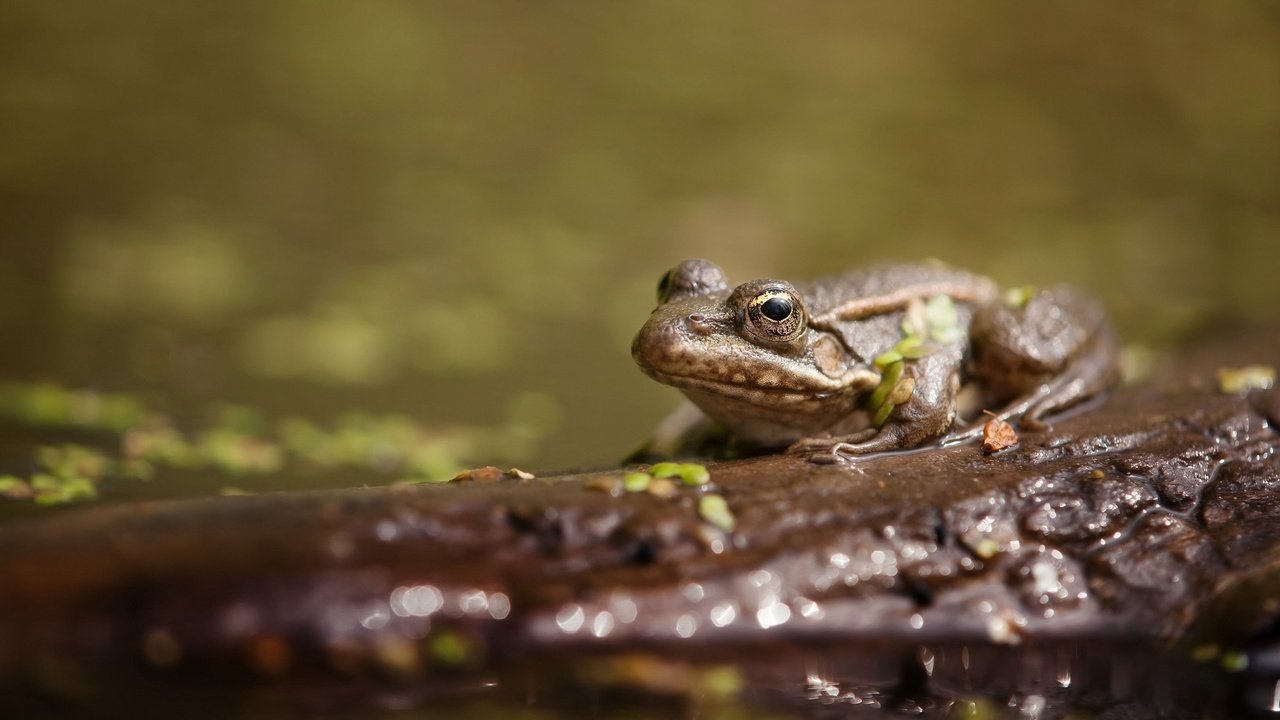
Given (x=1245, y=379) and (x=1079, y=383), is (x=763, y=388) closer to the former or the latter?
(x=1079, y=383)

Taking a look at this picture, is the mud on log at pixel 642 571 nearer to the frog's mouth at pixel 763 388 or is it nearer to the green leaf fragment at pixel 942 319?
the frog's mouth at pixel 763 388

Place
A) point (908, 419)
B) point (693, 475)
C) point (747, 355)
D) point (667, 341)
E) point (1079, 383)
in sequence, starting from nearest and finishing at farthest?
1. point (693, 475)
2. point (667, 341)
3. point (747, 355)
4. point (908, 419)
5. point (1079, 383)

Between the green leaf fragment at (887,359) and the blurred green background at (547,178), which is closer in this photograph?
the green leaf fragment at (887,359)

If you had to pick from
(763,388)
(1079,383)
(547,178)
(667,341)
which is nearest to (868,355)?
(763,388)

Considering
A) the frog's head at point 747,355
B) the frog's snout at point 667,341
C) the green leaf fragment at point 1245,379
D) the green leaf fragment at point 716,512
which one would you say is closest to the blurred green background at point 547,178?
the frog's head at point 747,355

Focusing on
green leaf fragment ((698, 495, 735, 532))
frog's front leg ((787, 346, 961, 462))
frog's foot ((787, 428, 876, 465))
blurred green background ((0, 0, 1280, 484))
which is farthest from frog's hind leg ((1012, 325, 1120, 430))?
blurred green background ((0, 0, 1280, 484))
